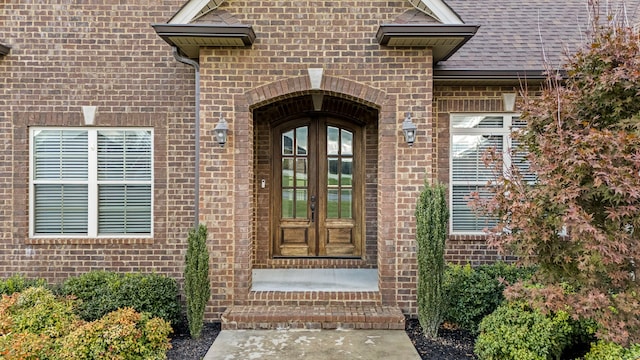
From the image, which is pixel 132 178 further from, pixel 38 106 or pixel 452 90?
pixel 452 90

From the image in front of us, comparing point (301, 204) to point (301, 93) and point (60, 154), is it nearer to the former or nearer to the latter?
point (301, 93)

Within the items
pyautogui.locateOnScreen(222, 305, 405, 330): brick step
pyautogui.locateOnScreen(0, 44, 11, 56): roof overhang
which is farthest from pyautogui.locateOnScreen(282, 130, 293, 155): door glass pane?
pyautogui.locateOnScreen(0, 44, 11, 56): roof overhang

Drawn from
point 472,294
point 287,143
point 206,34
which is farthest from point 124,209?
point 472,294

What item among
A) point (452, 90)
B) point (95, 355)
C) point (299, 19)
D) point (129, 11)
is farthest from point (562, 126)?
point (129, 11)

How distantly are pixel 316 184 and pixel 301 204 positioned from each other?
18.0 inches

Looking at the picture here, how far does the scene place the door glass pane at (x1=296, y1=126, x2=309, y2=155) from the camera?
731 centimetres

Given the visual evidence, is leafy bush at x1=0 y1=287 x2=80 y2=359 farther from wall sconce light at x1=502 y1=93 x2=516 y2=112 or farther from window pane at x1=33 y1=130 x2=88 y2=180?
wall sconce light at x1=502 y1=93 x2=516 y2=112

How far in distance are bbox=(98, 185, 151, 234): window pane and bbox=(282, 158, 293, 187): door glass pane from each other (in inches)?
88.9

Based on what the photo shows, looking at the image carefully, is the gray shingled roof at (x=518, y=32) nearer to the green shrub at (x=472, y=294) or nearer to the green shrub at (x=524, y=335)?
the green shrub at (x=472, y=294)

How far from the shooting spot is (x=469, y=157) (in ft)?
21.6

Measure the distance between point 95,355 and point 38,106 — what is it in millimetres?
4272

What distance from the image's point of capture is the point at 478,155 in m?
6.58

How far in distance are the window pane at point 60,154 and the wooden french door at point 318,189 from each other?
3.08 m

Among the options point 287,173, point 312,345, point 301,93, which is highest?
point 301,93
